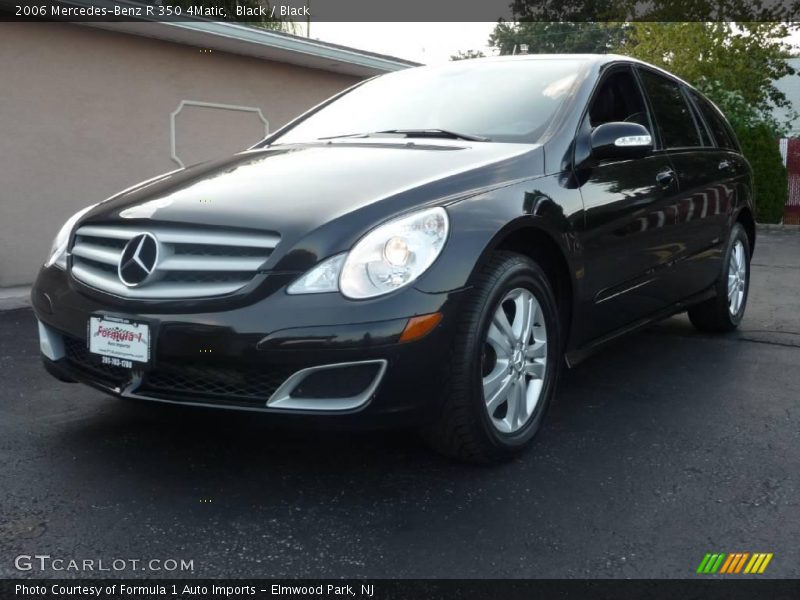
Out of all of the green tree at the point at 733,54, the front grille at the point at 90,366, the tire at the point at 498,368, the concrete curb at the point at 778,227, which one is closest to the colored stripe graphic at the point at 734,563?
the tire at the point at 498,368

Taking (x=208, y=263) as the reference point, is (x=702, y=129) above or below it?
above

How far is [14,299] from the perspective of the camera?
6879 millimetres

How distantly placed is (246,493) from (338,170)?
1.22 m

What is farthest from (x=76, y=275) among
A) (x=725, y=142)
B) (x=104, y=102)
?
(x=104, y=102)

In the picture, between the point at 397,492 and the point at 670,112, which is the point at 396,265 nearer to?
the point at 397,492

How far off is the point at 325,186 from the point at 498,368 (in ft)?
2.90

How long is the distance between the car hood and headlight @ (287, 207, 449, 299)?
51mm

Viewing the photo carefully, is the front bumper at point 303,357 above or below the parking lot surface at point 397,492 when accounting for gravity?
above

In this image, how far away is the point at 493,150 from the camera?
3447mm

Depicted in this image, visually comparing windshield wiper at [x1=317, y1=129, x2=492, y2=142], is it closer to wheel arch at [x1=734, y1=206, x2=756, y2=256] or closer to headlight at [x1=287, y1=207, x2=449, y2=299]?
headlight at [x1=287, y1=207, x2=449, y2=299]

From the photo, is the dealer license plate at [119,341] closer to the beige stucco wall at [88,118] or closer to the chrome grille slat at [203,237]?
the chrome grille slat at [203,237]

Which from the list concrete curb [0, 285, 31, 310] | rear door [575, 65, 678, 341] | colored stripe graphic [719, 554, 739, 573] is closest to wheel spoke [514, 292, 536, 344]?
rear door [575, 65, 678, 341]

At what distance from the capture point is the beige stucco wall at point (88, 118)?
26.4 feet

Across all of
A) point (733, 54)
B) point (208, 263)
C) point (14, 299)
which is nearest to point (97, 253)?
point (208, 263)
